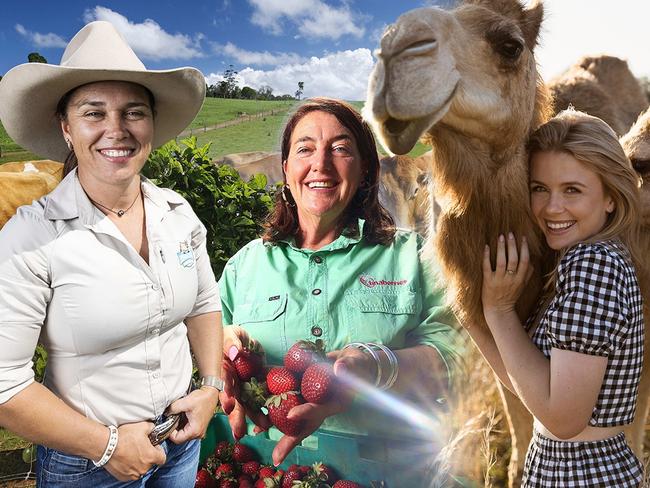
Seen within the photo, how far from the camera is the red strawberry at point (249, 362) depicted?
85.6 inches

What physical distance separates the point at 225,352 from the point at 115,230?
0.73 m

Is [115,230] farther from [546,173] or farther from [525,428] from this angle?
[525,428]

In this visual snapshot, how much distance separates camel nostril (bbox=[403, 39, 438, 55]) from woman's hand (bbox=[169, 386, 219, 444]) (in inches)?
48.4

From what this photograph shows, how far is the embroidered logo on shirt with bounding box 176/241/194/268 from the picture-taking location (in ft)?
6.08

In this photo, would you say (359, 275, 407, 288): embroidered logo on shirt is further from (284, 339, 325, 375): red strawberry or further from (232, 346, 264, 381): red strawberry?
(232, 346, 264, 381): red strawberry

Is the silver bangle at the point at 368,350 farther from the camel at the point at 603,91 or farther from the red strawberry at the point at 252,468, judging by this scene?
the camel at the point at 603,91

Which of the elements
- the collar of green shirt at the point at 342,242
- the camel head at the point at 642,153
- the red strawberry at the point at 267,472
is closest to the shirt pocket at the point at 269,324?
the collar of green shirt at the point at 342,242

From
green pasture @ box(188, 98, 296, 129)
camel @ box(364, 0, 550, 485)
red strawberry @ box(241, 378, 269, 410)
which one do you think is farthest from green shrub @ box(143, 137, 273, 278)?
camel @ box(364, 0, 550, 485)

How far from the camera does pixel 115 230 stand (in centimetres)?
167

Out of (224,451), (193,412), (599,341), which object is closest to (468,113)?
(599,341)

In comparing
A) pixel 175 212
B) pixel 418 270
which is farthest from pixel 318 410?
pixel 175 212

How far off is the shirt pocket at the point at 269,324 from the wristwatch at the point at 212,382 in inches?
7.7

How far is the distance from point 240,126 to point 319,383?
1332 millimetres

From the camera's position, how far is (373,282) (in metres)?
2.09
